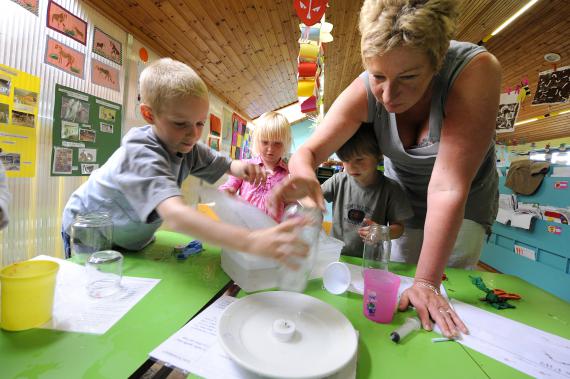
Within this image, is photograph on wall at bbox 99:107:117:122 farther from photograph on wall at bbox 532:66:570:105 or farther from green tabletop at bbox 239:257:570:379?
photograph on wall at bbox 532:66:570:105

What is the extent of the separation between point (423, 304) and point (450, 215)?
0.80 ft

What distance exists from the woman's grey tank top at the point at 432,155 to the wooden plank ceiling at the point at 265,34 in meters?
1.07

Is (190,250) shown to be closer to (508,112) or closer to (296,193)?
(296,193)

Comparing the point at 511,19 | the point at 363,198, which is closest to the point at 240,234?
the point at 363,198

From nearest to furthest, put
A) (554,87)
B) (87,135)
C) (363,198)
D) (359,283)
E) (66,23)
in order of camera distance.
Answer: (359,283), (363,198), (66,23), (87,135), (554,87)

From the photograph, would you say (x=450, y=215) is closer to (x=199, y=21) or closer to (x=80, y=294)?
(x=80, y=294)

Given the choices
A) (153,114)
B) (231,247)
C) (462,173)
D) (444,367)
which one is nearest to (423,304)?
(444,367)

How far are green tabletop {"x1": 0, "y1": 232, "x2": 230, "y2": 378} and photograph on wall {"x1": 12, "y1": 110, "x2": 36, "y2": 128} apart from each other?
1.36 meters

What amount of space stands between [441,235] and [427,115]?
0.42 metres

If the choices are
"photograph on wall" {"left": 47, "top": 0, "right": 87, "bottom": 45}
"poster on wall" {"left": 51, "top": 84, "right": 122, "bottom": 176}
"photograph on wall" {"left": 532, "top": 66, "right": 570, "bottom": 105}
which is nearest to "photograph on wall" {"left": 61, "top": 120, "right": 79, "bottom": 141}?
"poster on wall" {"left": 51, "top": 84, "right": 122, "bottom": 176}

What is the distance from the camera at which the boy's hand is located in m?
1.11

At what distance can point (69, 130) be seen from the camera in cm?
177

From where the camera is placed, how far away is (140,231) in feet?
2.94

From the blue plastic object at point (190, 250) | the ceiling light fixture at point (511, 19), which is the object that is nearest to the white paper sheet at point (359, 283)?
the blue plastic object at point (190, 250)
